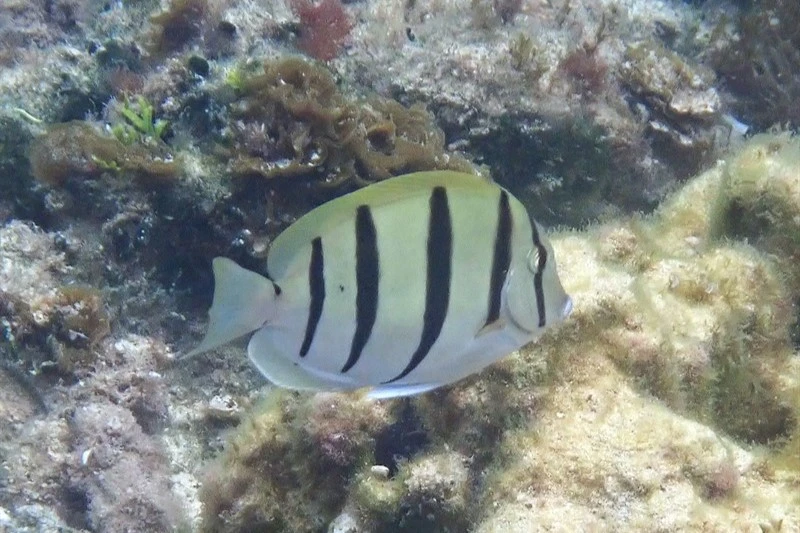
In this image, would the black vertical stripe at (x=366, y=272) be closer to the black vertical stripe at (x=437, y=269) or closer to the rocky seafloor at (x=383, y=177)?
the black vertical stripe at (x=437, y=269)

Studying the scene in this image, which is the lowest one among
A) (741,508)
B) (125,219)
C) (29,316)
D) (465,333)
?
(29,316)

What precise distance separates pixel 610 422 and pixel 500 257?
4.36 feet

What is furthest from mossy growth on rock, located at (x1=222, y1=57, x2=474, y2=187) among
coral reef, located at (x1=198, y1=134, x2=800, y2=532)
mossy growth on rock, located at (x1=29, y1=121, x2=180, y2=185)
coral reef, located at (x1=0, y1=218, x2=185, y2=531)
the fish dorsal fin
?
the fish dorsal fin

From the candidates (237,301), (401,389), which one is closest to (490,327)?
(401,389)

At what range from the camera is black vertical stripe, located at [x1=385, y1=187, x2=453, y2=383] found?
1.62m

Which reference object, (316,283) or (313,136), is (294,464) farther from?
(313,136)

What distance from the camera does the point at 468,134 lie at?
5.31 metres

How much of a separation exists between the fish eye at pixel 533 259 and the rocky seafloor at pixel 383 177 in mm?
1128

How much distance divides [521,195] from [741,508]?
331 cm

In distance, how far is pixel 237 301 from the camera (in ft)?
5.15

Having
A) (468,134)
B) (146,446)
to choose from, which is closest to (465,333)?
(146,446)

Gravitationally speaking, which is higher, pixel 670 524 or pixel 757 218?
pixel 757 218

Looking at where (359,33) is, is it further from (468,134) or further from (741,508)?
(741,508)

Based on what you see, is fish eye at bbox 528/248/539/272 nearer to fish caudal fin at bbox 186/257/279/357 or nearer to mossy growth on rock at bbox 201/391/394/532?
fish caudal fin at bbox 186/257/279/357
